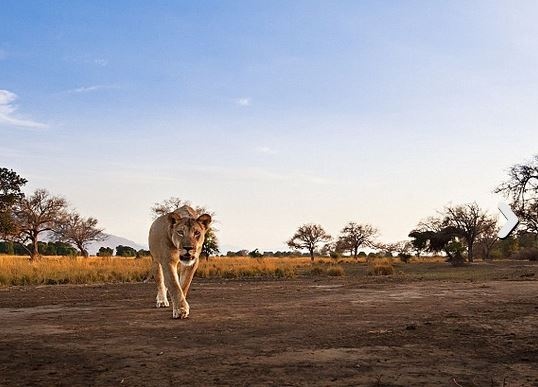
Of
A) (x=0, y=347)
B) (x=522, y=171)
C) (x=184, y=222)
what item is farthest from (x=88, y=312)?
(x=522, y=171)

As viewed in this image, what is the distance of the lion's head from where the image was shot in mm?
9766

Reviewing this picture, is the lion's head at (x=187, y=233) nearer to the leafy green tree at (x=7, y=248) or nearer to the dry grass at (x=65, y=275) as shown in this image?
the dry grass at (x=65, y=275)

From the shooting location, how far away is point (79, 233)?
249ft

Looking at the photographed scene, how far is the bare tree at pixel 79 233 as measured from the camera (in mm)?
73394

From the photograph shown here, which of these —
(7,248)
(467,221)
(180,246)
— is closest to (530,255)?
(467,221)

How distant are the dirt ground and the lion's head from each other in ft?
3.67

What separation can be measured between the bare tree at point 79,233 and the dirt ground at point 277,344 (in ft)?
209

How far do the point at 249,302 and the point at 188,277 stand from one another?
2823mm

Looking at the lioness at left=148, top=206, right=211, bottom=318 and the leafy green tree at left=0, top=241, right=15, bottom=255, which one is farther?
the leafy green tree at left=0, top=241, right=15, bottom=255

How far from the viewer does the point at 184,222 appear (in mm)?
10062

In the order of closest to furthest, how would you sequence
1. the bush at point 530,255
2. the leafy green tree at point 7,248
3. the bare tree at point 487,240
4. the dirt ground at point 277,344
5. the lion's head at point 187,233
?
the dirt ground at point 277,344 < the lion's head at point 187,233 < the bush at point 530,255 < the bare tree at point 487,240 < the leafy green tree at point 7,248

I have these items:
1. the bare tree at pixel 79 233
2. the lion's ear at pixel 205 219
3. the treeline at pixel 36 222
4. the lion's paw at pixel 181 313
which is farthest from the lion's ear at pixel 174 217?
the bare tree at pixel 79 233

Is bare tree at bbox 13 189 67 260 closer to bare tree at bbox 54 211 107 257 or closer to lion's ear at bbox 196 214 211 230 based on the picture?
bare tree at bbox 54 211 107 257

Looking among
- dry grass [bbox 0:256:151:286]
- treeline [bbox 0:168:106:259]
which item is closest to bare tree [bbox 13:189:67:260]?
treeline [bbox 0:168:106:259]
